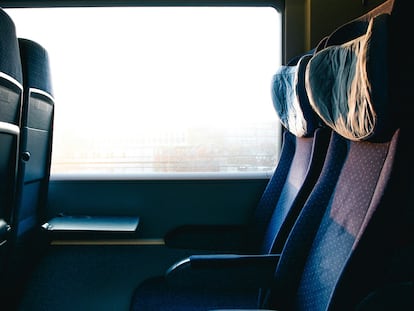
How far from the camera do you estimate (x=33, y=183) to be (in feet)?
4.60

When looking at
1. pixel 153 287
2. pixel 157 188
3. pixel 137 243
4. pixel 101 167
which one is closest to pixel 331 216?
pixel 153 287

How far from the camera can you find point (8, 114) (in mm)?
1061

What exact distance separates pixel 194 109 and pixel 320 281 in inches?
44.3

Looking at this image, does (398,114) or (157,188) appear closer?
(398,114)

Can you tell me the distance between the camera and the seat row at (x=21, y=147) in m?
1.03

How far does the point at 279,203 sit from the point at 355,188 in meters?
0.55

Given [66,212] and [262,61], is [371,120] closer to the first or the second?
[262,61]

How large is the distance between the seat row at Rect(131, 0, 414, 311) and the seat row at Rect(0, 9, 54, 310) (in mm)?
481

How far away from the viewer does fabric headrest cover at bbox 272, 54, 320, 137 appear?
3.89 ft

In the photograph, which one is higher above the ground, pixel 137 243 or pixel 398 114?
pixel 398 114

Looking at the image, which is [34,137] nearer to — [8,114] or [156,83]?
[8,114]

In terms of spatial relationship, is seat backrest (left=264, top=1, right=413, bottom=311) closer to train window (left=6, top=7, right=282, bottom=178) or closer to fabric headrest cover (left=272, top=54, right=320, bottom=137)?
fabric headrest cover (left=272, top=54, right=320, bottom=137)

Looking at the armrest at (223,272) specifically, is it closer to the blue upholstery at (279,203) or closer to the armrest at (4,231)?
the blue upholstery at (279,203)

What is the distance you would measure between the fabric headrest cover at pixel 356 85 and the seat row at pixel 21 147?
85 cm
